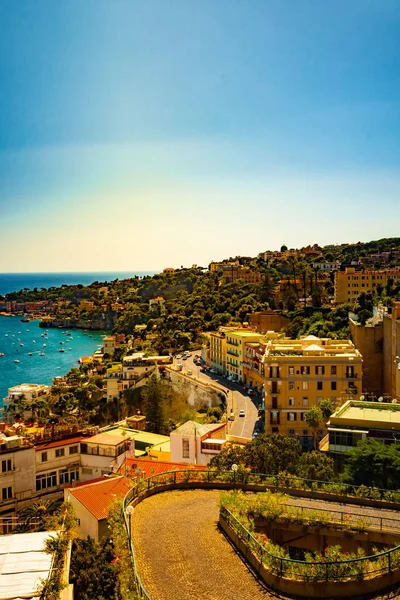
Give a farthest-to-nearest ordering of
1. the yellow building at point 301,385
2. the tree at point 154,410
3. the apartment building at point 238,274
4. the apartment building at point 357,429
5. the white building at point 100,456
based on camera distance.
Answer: the apartment building at point 238,274, the tree at point 154,410, the yellow building at point 301,385, the white building at point 100,456, the apartment building at point 357,429

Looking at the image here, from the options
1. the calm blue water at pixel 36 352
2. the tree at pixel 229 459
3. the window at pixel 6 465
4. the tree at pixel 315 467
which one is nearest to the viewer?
the tree at pixel 315 467

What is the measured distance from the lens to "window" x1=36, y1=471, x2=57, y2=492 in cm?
2150

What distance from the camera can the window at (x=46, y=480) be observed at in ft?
70.5

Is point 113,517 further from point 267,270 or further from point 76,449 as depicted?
point 267,270

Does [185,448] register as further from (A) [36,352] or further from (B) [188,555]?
(A) [36,352]

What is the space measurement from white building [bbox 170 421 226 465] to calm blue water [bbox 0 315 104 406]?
41.4 metres

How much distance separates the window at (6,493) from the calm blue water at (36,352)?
42730 millimetres

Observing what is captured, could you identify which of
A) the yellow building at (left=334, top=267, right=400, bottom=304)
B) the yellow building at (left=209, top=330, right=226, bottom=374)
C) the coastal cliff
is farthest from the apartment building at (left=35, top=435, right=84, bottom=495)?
the coastal cliff

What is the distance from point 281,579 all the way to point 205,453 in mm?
15760

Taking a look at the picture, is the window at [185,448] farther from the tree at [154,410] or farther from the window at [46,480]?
the tree at [154,410]

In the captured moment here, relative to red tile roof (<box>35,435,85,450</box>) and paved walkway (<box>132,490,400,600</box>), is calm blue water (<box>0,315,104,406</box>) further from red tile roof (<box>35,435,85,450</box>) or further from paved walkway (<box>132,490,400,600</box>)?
paved walkway (<box>132,490,400,600</box>)

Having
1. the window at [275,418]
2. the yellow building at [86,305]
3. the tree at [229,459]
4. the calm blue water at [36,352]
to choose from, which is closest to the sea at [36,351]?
the calm blue water at [36,352]

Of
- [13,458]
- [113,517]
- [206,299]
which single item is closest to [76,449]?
[13,458]

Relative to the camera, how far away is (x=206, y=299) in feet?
287
